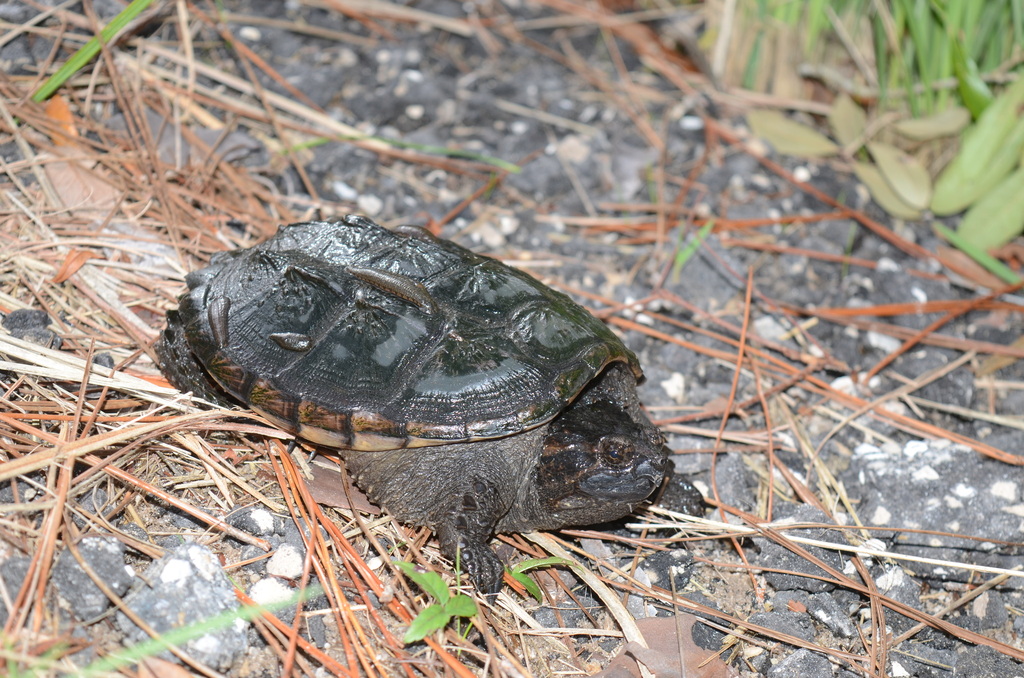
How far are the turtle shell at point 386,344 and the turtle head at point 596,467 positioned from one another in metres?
0.14

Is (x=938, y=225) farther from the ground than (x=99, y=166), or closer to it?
closer to it

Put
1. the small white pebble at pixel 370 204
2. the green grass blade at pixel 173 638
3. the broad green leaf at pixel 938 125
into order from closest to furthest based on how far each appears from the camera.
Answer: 1. the green grass blade at pixel 173 638
2. the small white pebble at pixel 370 204
3. the broad green leaf at pixel 938 125

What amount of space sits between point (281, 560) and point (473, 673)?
63 cm

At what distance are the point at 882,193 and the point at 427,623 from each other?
11.5ft

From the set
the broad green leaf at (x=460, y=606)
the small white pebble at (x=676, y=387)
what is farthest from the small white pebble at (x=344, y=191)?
the broad green leaf at (x=460, y=606)

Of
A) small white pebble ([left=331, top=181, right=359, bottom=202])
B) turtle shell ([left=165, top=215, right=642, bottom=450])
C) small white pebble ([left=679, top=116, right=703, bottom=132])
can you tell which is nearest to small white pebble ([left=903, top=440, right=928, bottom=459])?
turtle shell ([left=165, top=215, right=642, bottom=450])

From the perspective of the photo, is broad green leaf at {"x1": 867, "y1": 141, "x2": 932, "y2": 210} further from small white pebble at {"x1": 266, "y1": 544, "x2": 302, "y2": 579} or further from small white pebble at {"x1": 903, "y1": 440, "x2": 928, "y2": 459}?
small white pebble at {"x1": 266, "y1": 544, "x2": 302, "y2": 579}

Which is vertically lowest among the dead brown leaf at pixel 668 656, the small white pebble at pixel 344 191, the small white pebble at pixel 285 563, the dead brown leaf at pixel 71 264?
the dead brown leaf at pixel 668 656

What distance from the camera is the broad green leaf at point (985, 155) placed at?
3.97 meters

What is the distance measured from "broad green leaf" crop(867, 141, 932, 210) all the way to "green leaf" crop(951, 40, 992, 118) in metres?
0.40

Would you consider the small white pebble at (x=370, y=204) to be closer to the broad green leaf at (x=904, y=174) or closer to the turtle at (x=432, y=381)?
the turtle at (x=432, y=381)

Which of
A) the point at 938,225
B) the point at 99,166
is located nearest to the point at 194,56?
the point at 99,166

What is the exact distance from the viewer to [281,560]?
2.26 metres

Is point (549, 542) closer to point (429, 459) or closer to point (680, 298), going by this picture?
point (429, 459)
